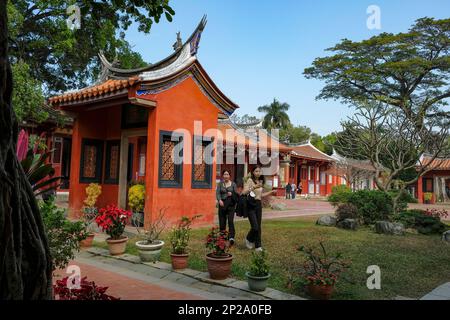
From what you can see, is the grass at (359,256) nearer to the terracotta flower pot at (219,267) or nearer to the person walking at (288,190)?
the terracotta flower pot at (219,267)

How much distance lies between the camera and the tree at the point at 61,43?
11672 millimetres

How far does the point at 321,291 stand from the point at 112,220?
3.80m

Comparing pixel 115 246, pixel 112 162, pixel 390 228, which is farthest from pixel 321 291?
pixel 112 162

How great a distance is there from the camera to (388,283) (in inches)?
201

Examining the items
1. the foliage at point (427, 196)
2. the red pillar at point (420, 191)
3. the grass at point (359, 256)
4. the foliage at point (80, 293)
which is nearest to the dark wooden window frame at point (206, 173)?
the grass at point (359, 256)

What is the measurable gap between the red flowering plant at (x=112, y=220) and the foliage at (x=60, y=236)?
190 cm

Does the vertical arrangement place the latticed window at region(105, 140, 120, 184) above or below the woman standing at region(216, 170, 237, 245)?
above

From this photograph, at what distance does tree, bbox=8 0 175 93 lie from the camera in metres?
11.7

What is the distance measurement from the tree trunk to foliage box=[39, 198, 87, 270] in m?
1.94

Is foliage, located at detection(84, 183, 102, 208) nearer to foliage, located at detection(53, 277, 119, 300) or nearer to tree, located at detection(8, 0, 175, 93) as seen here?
tree, located at detection(8, 0, 175, 93)

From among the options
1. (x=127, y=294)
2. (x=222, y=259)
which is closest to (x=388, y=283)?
(x=222, y=259)

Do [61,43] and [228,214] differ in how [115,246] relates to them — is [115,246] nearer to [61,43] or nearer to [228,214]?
[228,214]

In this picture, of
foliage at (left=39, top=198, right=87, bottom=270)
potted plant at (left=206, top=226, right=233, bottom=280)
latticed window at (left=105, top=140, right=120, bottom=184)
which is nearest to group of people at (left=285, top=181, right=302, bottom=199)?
latticed window at (left=105, top=140, right=120, bottom=184)
